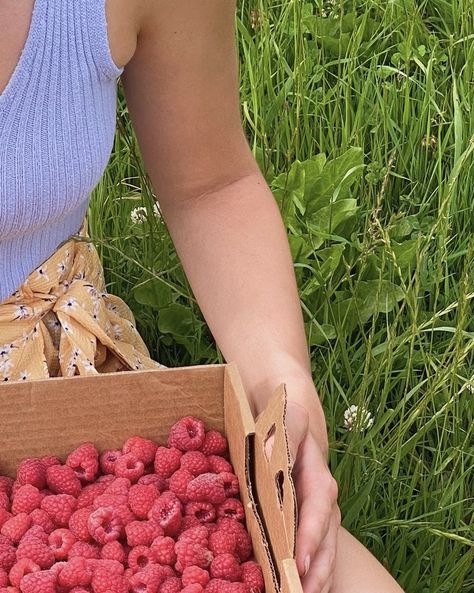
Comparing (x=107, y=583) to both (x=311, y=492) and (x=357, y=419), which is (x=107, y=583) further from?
(x=357, y=419)

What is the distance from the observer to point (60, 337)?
1037 millimetres

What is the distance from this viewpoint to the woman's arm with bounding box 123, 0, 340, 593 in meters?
1.00

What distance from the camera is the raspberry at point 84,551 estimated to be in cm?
81

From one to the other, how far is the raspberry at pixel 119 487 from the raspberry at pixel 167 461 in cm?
3

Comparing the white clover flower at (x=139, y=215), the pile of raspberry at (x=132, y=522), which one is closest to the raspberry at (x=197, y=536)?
the pile of raspberry at (x=132, y=522)

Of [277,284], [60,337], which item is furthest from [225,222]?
[60,337]

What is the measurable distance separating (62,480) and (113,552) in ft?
0.30

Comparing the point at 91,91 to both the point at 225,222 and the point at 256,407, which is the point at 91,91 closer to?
the point at 225,222

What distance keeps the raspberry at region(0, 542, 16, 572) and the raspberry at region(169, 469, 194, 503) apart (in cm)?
14

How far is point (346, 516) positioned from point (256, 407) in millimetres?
253

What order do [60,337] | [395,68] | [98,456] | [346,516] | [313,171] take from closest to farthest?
[98,456]
[60,337]
[346,516]
[313,171]
[395,68]

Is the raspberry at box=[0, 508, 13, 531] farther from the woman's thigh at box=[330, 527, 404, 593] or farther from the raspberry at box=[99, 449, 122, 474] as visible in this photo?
the woman's thigh at box=[330, 527, 404, 593]

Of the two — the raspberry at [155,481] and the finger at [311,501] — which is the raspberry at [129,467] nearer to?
the raspberry at [155,481]

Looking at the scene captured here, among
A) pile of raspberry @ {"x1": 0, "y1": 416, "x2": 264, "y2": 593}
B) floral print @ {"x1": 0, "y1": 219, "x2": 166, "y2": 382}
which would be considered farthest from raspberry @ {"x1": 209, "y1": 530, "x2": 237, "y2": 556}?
floral print @ {"x1": 0, "y1": 219, "x2": 166, "y2": 382}
